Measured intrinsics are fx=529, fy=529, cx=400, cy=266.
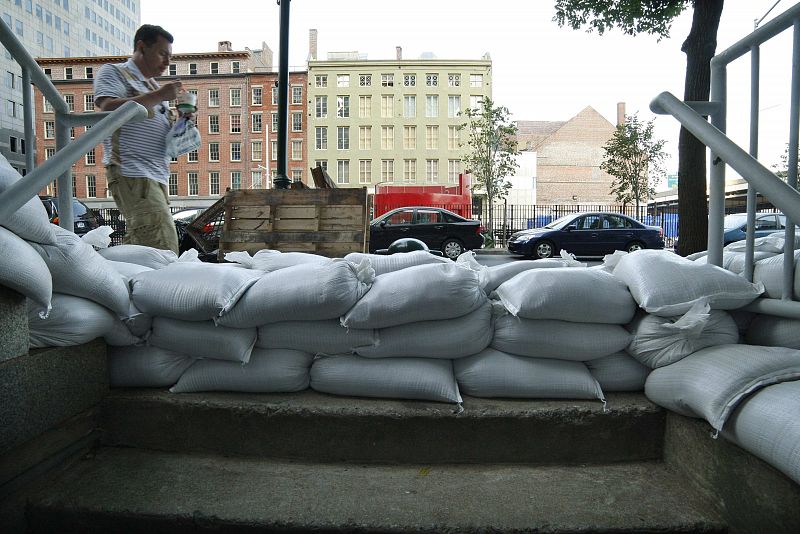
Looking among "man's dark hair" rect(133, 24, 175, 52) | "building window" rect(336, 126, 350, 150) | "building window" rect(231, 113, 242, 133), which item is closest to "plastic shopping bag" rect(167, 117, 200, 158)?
"man's dark hair" rect(133, 24, 175, 52)

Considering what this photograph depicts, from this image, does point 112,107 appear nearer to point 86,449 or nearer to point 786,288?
point 86,449

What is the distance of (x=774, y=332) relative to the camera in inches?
70.3

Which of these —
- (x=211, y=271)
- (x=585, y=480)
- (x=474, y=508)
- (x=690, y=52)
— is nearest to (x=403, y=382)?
(x=474, y=508)

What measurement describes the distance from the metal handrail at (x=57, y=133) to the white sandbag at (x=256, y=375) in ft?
2.63

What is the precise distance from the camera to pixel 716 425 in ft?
4.77

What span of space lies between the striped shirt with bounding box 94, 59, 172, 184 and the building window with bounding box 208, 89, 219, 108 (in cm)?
5720

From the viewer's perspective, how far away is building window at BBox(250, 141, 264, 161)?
5403cm

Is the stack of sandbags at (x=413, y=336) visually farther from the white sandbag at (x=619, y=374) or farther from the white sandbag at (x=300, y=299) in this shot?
the white sandbag at (x=619, y=374)

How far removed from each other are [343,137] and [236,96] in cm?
1491

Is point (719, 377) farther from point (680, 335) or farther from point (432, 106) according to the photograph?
point (432, 106)

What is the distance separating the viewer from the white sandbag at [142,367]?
78.3 inches

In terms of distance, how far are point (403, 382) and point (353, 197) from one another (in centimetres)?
351

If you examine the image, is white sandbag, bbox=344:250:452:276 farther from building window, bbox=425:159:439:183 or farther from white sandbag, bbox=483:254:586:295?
building window, bbox=425:159:439:183

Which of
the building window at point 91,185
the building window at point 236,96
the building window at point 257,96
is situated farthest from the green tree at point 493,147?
the building window at point 91,185
